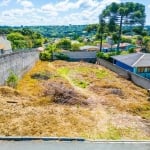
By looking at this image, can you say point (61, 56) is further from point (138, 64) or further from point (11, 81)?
point (11, 81)

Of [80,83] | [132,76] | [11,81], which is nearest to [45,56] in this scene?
[132,76]

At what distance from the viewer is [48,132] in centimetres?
1231

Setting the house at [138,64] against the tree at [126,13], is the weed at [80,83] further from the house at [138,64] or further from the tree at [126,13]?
the tree at [126,13]

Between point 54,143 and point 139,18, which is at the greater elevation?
point 139,18

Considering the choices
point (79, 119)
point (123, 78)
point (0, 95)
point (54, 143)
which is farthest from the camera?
point (123, 78)

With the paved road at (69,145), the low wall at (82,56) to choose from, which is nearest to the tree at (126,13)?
the low wall at (82,56)

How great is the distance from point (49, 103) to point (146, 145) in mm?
8190

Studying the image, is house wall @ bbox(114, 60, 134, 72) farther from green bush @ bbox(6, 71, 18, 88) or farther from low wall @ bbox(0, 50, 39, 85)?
green bush @ bbox(6, 71, 18, 88)

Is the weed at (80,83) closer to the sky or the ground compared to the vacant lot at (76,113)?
closer to the ground

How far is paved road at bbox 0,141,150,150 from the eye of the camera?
10.1 meters

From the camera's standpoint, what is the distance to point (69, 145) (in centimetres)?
1045

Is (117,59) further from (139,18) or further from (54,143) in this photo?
(54,143)

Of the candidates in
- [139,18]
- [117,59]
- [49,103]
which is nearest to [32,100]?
[49,103]

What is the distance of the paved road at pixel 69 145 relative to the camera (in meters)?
10.1
